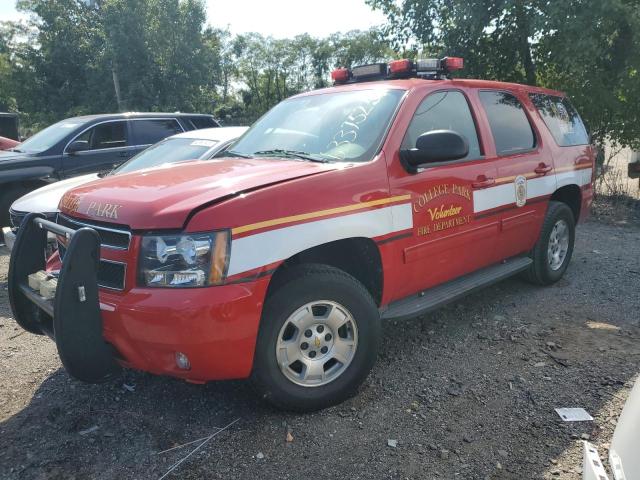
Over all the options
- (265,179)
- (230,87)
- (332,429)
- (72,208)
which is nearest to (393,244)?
(265,179)

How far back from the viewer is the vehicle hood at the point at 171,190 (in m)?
2.45

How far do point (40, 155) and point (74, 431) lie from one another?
5.68 m

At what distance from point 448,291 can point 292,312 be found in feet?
4.72

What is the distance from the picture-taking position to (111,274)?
255 centimetres

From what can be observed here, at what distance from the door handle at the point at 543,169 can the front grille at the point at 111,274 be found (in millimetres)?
3460

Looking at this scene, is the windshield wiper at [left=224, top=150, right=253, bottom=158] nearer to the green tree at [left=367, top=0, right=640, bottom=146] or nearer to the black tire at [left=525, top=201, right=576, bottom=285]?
the black tire at [left=525, top=201, right=576, bottom=285]

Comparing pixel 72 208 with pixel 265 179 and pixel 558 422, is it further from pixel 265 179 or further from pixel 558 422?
pixel 558 422

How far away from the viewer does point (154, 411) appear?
301cm

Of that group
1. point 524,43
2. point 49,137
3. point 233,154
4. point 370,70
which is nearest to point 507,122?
point 370,70

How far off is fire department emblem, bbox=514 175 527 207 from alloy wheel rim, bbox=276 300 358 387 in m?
2.08

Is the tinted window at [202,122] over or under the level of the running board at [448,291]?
over

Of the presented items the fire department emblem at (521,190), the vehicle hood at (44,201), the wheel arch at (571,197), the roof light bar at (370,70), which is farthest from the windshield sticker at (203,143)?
the wheel arch at (571,197)

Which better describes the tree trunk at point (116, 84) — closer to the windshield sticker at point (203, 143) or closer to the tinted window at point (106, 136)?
the tinted window at point (106, 136)

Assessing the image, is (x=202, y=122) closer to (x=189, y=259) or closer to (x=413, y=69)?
(x=413, y=69)
